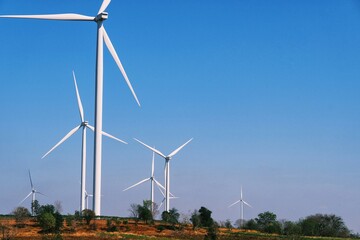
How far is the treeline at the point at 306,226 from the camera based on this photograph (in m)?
96.8

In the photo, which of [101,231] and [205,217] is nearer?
[101,231]

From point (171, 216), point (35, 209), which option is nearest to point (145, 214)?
point (171, 216)

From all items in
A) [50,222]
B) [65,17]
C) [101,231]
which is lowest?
[101,231]

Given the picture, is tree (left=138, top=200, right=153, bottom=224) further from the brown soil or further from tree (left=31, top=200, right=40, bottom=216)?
tree (left=31, top=200, right=40, bottom=216)

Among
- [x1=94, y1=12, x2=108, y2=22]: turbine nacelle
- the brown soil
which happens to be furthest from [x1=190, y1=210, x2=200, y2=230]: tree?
[x1=94, y1=12, x2=108, y2=22]: turbine nacelle

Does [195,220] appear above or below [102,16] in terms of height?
below

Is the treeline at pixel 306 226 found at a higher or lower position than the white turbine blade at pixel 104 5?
lower

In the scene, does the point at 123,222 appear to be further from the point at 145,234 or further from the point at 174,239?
the point at 174,239

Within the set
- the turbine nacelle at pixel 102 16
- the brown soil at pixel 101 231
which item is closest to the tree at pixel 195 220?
the brown soil at pixel 101 231

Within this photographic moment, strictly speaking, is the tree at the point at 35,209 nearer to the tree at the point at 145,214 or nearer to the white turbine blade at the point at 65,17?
the tree at the point at 145,214

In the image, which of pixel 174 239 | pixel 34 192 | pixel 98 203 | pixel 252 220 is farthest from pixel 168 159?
pixel 174 239

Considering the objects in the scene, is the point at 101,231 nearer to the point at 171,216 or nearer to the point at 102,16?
the point at 171,216

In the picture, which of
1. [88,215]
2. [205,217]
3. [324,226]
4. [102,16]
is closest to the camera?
[88,215]

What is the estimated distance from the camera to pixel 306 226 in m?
101
